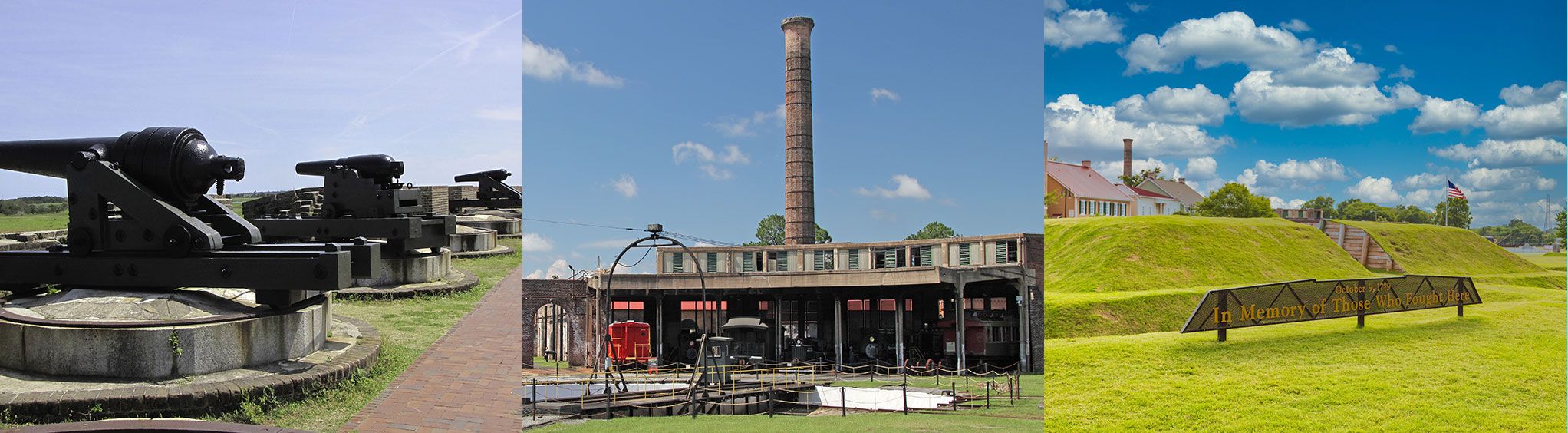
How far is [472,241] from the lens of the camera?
47.4ft

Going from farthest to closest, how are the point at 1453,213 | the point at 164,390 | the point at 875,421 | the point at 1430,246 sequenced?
the point at 1430,246 < the point at 1453,213 < the point at 875,421 < the point at 164,390

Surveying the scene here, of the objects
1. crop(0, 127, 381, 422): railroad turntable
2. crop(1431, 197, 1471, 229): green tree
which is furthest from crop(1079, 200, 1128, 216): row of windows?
crop(0, 127, 381, 422): railroad turntable

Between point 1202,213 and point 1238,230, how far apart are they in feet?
1.70

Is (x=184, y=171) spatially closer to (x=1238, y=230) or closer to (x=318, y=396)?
(x=318, y=396)

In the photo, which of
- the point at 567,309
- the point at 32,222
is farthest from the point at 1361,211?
Result: the point at 32,222

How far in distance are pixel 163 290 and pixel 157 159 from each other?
30.2 inches

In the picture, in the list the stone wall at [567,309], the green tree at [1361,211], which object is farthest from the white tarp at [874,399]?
the green tree at [1361,211]

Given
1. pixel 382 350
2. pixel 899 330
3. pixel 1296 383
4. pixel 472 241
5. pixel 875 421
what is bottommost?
pixel 1296 383

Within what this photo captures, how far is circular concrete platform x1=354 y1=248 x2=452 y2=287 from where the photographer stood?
9766mm

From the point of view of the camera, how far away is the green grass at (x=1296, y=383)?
10.2 m

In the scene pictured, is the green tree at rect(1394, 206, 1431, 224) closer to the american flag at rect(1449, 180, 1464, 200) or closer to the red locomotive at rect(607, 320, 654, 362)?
the american flag at rect(1449, 180, 1464, 200)

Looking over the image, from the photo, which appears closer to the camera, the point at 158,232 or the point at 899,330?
the point at 158,232

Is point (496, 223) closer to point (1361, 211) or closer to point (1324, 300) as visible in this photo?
point (1324, 300)

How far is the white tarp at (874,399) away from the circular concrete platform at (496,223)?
10576 mm
